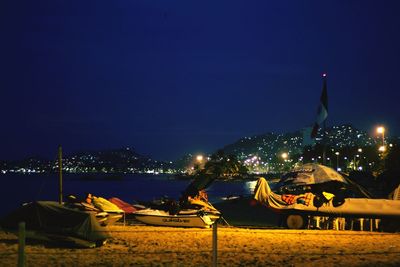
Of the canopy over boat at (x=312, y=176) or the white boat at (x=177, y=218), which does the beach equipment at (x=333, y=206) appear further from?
the white boat at (x=177, y=218)

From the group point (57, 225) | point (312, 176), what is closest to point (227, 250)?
point (57, 225)

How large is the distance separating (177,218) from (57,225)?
5190 millimetres

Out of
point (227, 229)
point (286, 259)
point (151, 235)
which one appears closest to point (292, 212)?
point (227, 229)

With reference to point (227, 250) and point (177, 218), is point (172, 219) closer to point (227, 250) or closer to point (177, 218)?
point (177, 218)

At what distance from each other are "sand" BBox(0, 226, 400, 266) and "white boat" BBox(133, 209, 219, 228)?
624 millimetres

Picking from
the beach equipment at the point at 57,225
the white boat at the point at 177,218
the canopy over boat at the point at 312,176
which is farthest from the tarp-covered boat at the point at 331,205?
the beach equipment at the point at 57,225

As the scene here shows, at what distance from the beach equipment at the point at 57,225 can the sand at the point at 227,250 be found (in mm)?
261

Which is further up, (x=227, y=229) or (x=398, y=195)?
(x=398, y=195)

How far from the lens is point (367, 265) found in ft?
34.5

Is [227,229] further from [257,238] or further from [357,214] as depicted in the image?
[357,214]

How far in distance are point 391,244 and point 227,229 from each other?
522cm

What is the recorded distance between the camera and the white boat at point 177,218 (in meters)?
16.9

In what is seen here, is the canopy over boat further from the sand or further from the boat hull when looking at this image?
the boat hull

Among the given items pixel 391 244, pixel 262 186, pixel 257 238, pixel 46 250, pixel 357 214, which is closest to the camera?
pixel 46 250
